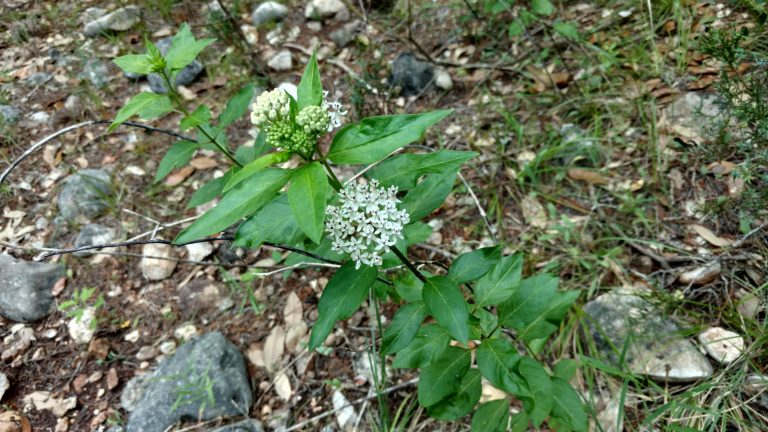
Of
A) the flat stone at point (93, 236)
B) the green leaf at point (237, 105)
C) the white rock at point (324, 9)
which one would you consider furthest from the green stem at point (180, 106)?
the white rock at point (324, 9)

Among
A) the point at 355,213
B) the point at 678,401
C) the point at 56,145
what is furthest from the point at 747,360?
the point at 56,145

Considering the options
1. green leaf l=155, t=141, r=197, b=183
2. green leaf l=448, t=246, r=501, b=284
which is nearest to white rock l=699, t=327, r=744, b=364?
green leaf l=448, t=246, r=501, b=284

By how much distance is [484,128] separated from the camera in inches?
163

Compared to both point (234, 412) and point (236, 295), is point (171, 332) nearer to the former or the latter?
point (236, 295)

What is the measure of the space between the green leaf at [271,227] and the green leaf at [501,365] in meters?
0.95

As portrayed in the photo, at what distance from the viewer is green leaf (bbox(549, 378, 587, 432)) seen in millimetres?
2416

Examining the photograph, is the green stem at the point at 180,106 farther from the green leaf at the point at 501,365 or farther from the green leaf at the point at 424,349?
the green leaf at the point at 501,365

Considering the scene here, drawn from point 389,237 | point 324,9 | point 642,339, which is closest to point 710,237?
point 642,339

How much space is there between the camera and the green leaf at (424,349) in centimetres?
229

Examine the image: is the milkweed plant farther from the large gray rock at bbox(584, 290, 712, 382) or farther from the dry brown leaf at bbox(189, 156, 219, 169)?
the dry brown leaf at bbox(189, 156, 219, 169)

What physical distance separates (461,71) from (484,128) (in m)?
0.71

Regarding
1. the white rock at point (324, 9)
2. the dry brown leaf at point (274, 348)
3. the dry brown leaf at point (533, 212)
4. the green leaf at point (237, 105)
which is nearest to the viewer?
the green leaf at point (237, 105)

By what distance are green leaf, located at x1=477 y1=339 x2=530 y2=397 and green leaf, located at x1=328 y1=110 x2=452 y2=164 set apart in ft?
3.39

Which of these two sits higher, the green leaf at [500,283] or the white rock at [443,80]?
the green leaf at [500,283]
